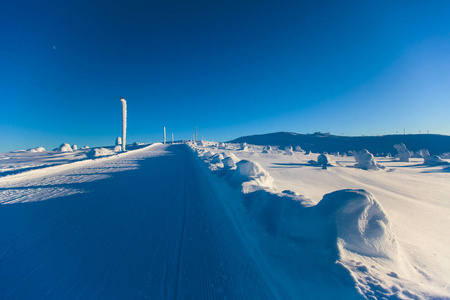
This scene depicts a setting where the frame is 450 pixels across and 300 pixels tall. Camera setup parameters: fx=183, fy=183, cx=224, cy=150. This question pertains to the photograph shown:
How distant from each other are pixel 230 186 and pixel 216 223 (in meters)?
1.68

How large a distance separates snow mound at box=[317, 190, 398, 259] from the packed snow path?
1.25m

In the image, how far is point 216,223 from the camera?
416 centimetres

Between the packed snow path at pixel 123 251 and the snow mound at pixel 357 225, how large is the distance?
1248mm

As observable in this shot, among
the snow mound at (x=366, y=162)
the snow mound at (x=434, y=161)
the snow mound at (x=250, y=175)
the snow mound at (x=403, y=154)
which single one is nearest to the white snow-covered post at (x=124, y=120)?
the snow mound at (x=250, y=175)

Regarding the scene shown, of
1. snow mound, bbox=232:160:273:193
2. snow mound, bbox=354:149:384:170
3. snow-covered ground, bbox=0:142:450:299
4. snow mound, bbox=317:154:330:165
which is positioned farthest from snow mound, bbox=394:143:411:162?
snow mound, bbox=232:160:273:193

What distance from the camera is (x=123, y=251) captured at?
9.94 feet

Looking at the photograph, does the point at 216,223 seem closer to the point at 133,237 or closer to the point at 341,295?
the point at 133,237

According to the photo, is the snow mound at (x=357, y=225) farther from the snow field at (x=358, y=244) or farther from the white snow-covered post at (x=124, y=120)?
the white snow-covered post at (x=124, y=120)

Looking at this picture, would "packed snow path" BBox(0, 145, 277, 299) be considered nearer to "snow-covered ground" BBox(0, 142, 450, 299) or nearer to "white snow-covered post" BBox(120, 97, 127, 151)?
"snow-covered ground" BBox(0, 142, 450, 299)

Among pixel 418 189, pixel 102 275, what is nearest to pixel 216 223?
pixel 102 275

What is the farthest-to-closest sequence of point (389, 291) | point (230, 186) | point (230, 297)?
point (230, 186)
point (230, 297)
point (389, 291)

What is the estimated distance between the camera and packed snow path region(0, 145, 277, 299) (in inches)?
91.9

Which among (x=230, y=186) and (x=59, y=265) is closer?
(x=59, y=265)

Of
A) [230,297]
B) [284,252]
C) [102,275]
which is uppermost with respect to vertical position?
[284,252]
